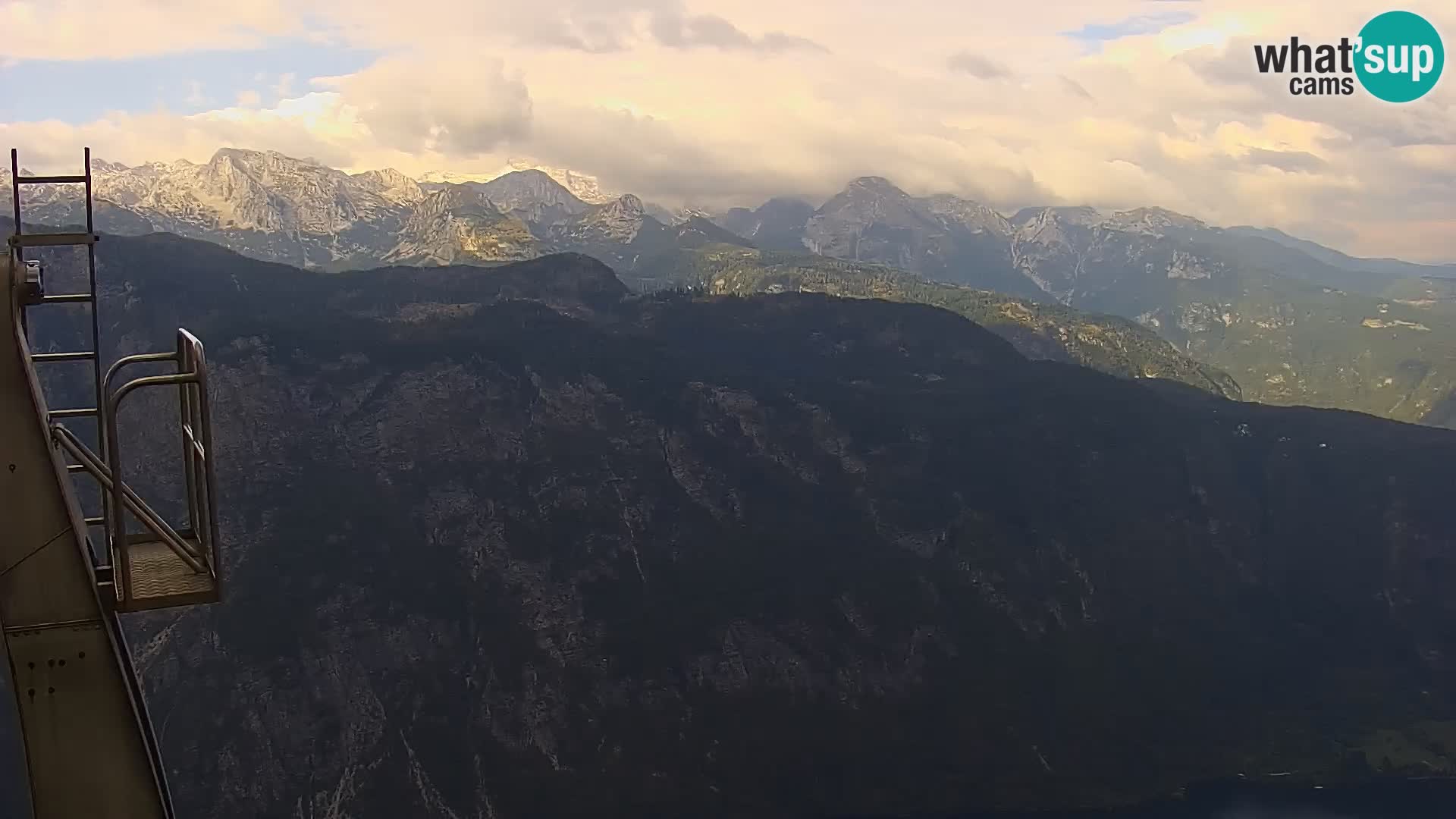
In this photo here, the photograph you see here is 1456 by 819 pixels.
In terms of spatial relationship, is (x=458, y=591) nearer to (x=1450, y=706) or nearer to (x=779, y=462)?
(x=779, y=462)

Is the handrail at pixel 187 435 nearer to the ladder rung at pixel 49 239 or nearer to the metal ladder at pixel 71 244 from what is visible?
the metal ladder at pixel 71 244

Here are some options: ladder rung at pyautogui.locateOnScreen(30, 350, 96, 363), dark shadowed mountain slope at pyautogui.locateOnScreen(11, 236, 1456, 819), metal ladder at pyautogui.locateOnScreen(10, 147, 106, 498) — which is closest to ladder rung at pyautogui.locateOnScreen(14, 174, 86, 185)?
metal ladder at pyautogui.locateOnScreen(10, 147, 106, 498)

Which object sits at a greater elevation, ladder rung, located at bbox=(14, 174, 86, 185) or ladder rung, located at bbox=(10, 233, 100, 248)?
ladder rung, located at bbox=(14, 174, 86, 185)

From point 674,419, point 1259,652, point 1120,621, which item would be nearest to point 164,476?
point 674,419

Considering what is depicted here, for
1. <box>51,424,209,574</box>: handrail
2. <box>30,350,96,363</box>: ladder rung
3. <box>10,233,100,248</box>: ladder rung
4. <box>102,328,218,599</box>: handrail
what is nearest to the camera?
<box>10,233,100,248</box>: ladder rung

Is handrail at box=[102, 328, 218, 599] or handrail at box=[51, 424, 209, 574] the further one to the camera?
handrail at box=[51, 424, 209, 574]

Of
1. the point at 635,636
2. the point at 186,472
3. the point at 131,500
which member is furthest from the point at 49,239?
the point at 635,636

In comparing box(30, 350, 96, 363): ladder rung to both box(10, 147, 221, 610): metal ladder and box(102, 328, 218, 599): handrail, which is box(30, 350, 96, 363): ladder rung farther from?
box(102, 328, 218, 599): handrail
